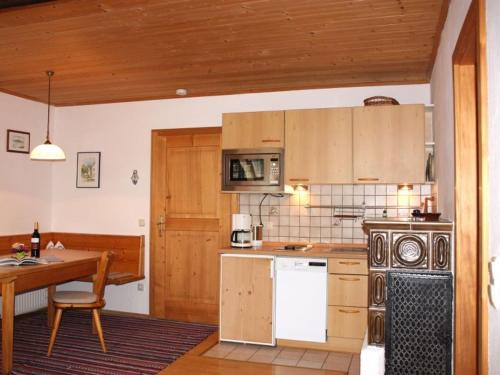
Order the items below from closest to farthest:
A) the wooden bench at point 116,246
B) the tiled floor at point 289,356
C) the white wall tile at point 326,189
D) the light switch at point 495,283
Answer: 1. the light switch at point 495,283
2. the tiled floor at point 289,356
3. the white wall tile at point 326,189
4. the wooden bench at point 116,246

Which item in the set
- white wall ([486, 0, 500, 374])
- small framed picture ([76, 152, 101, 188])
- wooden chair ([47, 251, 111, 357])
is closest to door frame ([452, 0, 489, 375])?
white wall ([486, 0, 500, 374])

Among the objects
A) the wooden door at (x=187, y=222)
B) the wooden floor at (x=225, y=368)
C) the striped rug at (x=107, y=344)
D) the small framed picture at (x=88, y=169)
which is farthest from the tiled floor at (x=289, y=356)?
the small framed picture at (x=88, y=169)

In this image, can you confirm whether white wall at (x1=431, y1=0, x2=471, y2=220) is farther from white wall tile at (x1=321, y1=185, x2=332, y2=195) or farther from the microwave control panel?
the microwave control panel

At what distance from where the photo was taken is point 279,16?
3076 mm

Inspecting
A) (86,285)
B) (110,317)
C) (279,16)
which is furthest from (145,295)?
(279,16)

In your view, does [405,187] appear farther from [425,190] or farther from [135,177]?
[135,177]

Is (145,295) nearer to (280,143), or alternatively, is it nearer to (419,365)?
(280,143)

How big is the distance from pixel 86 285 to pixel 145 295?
811 millimetres

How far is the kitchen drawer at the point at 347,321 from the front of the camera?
4.08 meters

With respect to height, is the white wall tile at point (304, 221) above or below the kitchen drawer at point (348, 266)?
above

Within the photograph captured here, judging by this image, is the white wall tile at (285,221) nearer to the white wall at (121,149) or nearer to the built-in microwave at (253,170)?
the built-in microwave at (253,170)

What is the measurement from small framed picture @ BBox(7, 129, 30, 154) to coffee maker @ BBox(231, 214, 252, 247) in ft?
8.55

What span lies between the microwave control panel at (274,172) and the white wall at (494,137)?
2.86m

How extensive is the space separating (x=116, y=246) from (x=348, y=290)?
2.75m
